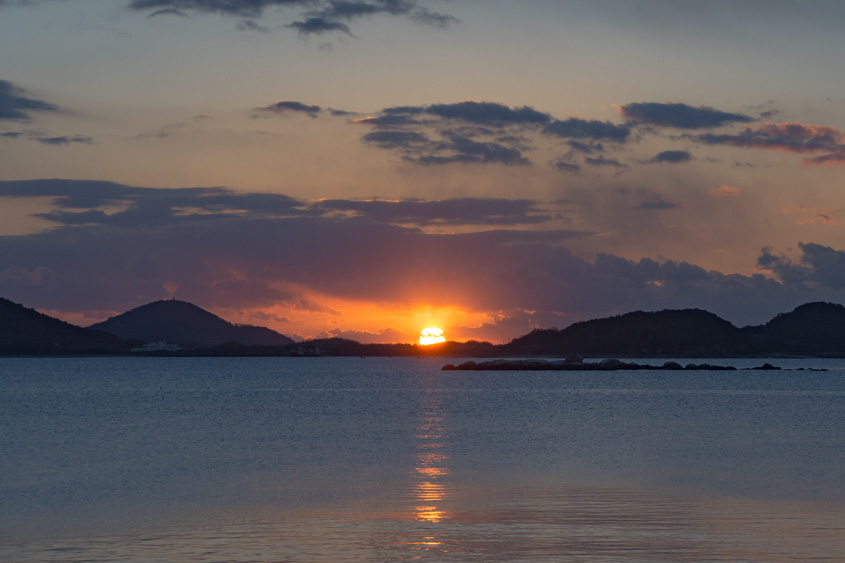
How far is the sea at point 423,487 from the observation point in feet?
72.4

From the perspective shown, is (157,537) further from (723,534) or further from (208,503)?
(723,534)

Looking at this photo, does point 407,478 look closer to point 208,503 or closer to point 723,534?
point 208,503

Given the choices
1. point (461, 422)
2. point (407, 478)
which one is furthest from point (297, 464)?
point (461, 422)

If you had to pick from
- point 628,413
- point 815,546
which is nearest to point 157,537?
point 815,546

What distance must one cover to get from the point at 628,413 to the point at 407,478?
4522cm

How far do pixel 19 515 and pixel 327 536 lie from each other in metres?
10.6

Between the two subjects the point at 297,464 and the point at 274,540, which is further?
the point at 297,464

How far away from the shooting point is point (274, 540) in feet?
75.9

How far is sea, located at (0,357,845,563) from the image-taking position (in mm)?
22062

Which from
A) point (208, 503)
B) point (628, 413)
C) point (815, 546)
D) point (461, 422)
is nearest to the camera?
point (815, 546)

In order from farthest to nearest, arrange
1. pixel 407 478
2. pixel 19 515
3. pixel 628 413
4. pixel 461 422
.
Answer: pixel 628 413 → pixel 461 422 → pixel 407 478 → pixel 19 515

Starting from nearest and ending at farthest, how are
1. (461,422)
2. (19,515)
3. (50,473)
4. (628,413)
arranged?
(19,515) → (50,473) → (461,422) → (628,413)

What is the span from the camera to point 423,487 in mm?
33688

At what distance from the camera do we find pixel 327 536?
23.8 metres
